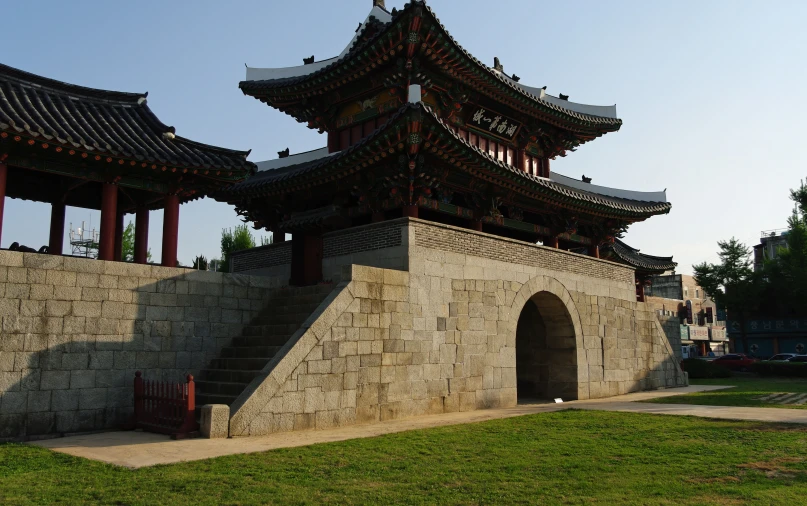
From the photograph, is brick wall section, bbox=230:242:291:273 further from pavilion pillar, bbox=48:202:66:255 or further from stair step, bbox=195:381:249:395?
stair step, bbox=195:381:249:395

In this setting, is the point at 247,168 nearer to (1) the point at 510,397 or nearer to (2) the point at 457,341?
(2) the point at 457,341

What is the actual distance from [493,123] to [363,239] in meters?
6.56

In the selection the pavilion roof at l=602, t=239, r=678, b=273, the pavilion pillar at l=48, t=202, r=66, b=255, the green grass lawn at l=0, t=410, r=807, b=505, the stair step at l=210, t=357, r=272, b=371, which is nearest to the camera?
the green grass lawn at l=0, t=410, r=807, b=505

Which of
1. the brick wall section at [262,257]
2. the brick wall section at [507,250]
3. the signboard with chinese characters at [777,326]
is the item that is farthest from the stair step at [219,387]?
the signboard with chinese characters at [777,326]

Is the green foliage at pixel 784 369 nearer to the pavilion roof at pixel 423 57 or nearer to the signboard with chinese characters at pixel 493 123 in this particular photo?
the pavilion roof at pixel 423 57

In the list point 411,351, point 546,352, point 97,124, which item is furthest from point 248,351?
point 546,352

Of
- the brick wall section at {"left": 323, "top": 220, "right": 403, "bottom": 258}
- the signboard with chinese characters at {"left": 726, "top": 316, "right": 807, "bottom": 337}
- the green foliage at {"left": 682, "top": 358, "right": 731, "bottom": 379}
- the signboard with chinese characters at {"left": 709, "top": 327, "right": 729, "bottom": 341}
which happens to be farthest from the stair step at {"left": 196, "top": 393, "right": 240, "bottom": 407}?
the signboard with chinese characters at {"left": 709, "top": 327, "right": 729, "bottom": 341}

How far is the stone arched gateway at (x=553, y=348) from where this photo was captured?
17.1 meters

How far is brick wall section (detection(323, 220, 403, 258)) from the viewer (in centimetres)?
1374

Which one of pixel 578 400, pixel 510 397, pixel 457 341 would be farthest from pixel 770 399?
pixel 457 341

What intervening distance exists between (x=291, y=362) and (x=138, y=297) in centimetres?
313

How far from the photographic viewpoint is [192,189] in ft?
41.9

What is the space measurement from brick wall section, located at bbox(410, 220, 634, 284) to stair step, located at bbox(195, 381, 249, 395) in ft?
16.1

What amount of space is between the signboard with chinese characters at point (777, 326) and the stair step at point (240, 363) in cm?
4475
